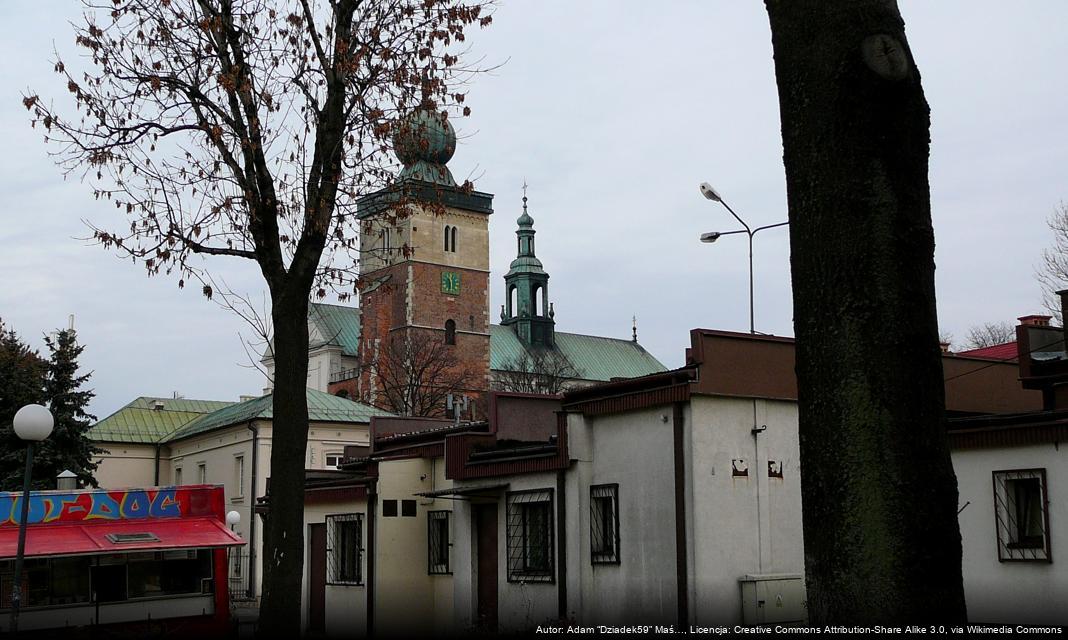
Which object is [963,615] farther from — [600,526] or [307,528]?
[307,528]

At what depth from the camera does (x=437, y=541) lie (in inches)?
893

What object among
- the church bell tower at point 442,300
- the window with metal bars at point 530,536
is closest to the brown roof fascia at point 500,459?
the window with metal bars at point 530,536

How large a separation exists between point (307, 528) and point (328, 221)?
15147mm

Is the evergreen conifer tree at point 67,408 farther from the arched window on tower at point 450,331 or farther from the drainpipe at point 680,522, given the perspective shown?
the arched window on tower at point 450,331

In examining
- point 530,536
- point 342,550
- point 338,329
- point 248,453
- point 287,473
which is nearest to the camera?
point 287,473

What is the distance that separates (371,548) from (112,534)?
6.26 metres

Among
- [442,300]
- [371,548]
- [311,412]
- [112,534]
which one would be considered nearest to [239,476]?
[311,412]

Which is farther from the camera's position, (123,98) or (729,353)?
(729,353)

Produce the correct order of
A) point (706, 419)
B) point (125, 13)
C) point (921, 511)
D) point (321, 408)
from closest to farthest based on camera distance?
point (921, 511)
point (125, 13)
point (706, 419)
point (321, 408)

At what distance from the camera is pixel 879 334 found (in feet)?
14.6

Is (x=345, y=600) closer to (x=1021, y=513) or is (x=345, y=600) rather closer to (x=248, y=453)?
(x=1021, y=513)

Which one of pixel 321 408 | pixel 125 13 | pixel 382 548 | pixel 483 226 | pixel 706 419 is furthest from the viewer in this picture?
pixel 483 226

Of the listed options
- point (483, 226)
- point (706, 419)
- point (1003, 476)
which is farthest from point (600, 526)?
point (483, 226)

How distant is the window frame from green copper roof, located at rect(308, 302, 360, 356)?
71739 mm
